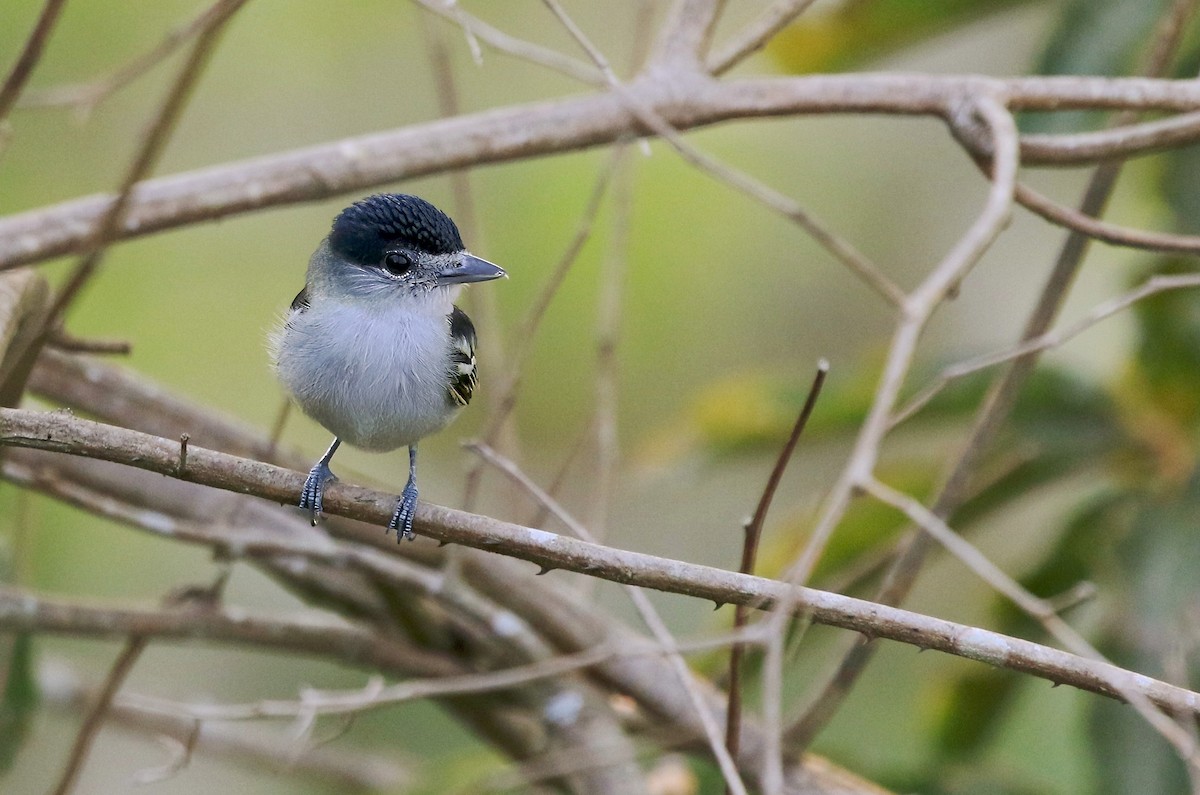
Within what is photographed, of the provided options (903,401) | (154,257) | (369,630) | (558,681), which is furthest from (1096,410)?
(154,257)

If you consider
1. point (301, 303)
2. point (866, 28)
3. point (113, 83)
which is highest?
point (866, 28)

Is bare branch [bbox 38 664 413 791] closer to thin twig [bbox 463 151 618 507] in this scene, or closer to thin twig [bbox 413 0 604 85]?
thin twig [bbox 463 151 618 507]

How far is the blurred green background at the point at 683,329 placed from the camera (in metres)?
3.38

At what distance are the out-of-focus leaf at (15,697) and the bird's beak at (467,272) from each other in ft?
4.46

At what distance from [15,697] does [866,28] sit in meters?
2.85

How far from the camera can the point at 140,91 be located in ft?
16.1

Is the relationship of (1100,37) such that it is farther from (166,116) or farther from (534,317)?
(166,116)

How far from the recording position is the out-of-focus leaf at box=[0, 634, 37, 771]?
2.84 m

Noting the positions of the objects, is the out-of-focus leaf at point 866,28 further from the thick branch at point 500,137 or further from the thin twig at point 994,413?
the thick branch at point 500,137

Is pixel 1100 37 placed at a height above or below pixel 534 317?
above

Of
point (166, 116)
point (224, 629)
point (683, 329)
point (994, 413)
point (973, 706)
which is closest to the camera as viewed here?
point (166, 116)

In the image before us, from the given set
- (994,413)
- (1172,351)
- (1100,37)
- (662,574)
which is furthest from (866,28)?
(662,574)

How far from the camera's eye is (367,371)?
7.54 ft

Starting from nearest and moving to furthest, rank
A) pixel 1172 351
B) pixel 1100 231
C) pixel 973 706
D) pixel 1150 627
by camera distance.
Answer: pixel 1100 231
pixel 1150 627
pixel 1172 351
pixel 973 706
